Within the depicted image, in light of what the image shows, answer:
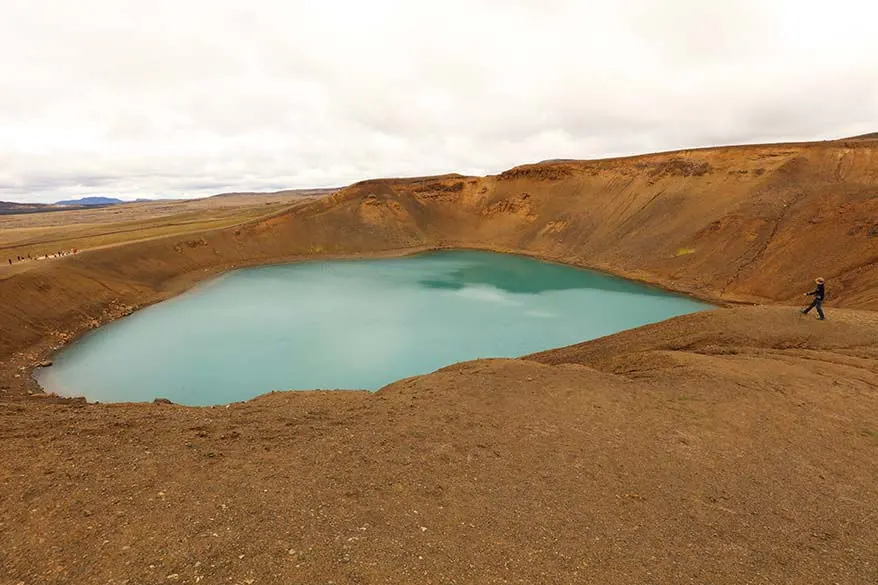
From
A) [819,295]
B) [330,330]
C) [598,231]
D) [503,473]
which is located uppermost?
[598,231]

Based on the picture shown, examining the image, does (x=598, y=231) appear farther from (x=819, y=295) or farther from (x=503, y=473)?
(x=503, y=473)

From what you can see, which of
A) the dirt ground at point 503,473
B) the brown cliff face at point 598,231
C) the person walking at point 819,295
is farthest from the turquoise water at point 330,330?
the person walking at point 819,295

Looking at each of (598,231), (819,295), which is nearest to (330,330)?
(819,295)

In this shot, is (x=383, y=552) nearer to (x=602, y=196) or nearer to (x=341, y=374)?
(x=341, y=374)

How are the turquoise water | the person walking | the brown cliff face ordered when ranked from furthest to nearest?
1. the brown cliff face
2. the turquoise water
3. the person walking

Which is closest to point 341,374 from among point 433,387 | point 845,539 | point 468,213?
point 433,387

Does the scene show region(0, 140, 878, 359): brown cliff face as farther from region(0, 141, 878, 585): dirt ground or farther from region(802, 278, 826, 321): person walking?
region(0, 141, 878, 585): dirt ground

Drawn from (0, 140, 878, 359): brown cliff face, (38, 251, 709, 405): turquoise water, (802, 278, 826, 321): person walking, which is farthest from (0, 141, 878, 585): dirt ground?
(0, 140, 878, 359): brown cliff face
